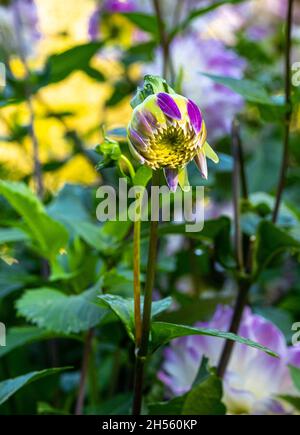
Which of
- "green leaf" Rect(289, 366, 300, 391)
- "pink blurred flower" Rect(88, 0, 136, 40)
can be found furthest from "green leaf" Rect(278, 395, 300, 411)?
"pink blurred flower" Rect(88, 0, 136, 40)

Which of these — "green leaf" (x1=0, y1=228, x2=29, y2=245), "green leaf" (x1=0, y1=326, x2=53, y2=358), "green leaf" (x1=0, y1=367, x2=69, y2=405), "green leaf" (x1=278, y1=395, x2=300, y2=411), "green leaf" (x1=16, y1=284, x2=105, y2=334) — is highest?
"green leaf" (x1=0, y1=228, x2=29, y2=245)

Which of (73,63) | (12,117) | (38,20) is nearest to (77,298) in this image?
(73,63)

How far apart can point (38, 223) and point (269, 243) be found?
0.45 ft

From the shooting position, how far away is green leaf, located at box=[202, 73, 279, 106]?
42 cm

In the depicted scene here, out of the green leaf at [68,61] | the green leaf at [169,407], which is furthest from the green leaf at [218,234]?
the green leaf at [68,61]

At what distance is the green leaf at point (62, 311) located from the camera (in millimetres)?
380

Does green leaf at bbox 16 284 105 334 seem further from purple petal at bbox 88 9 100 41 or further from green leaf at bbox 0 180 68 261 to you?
purple petal at bbox 88 9 100 41

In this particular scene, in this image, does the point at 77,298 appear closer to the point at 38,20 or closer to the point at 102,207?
the point at 102,207

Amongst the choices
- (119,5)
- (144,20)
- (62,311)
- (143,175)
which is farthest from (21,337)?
(119,5)

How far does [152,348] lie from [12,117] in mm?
485

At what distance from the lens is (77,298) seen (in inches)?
16.0

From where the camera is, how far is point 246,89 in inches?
17.0

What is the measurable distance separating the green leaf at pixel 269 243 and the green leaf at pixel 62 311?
0.32 feet

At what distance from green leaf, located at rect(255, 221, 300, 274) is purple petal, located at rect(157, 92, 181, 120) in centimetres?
16
